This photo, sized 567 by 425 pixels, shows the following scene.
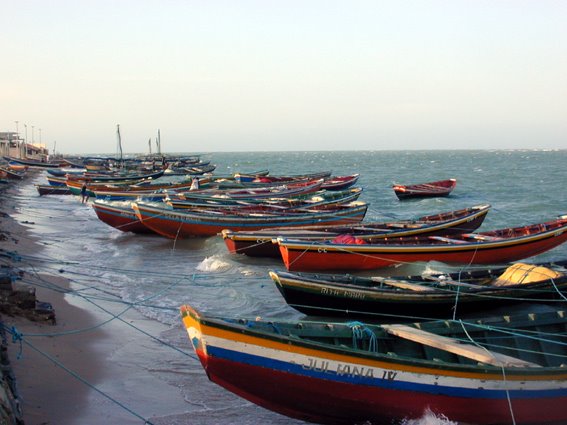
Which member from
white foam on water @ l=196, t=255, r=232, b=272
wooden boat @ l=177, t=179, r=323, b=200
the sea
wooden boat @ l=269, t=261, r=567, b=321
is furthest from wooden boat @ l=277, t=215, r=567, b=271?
wooden boat @ l=177, t=179, r=323, b=200

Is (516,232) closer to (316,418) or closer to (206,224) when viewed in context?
(206,224)

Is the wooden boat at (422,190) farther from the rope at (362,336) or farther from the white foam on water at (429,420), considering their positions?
the white foam on water at (429,420)

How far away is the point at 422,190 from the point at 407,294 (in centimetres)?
3547

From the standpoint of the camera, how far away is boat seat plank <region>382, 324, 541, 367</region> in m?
7.93

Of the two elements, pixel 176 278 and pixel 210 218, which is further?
pixel 210 218

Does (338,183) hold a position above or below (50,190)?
above

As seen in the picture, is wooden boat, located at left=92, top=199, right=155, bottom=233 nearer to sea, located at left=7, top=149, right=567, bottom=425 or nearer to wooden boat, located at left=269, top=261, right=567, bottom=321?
sea, located at left=7, top=149, right=567, bottom=425

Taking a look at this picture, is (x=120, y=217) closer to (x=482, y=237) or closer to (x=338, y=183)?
(x=482, y=237)

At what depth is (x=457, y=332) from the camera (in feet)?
30.2

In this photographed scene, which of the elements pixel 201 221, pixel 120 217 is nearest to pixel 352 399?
pixel 201 221

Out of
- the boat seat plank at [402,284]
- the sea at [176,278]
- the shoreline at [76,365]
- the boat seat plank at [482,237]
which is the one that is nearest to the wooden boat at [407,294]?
the boat seat plank at [402,284]

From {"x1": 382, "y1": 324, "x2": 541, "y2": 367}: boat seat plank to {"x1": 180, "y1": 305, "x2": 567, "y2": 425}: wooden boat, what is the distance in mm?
13

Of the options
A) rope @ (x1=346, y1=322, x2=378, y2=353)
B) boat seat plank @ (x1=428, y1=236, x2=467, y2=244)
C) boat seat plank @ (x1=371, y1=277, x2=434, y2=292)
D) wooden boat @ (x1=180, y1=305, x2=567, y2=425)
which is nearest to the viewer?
wooden boat @ (x1=180, y1=305, x2=567, y2=425)

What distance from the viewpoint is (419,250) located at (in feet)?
57.5
